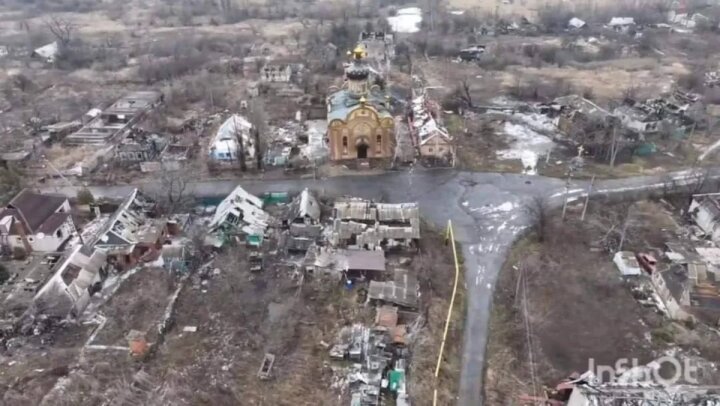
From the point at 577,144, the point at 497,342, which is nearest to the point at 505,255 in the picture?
the point at 497,342

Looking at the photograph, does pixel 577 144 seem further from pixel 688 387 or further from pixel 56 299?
pixel 56 299

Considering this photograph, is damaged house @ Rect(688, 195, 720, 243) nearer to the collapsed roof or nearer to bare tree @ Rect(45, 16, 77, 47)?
the collapsed roof

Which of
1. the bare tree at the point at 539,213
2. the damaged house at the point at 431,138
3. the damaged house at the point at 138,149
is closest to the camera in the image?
the bare tree at the point at 539,213

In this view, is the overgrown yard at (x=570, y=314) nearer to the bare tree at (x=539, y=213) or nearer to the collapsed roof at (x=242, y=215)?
the bare tree at (x=539, y=213)

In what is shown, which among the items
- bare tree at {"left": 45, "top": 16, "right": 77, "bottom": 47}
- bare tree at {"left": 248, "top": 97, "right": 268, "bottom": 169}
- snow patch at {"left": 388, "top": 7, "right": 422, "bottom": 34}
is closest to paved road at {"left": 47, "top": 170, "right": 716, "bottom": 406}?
bare tree at {"left": 248, "top": 97, "right": 268, "bottom": 169}

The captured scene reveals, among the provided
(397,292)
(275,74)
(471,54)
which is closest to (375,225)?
(397,292)

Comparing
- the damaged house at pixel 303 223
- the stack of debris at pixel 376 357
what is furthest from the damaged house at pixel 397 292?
the damaged house at pixel 303 223
